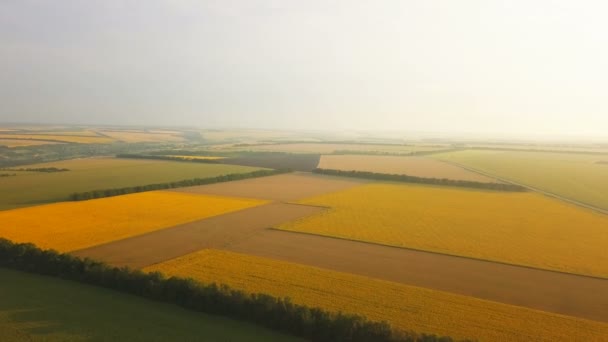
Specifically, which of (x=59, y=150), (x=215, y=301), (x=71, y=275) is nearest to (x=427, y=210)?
(x=215, y=301)

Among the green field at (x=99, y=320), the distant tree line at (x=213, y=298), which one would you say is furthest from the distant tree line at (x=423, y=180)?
the green field at (x=99, y=320)

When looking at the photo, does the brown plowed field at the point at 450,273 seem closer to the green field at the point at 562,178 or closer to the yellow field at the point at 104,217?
the yellow field at the point at 104,217

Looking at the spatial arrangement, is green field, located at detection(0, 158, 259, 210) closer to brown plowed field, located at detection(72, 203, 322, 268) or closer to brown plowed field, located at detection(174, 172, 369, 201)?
brown plowed field, located at detection(174, 172, 369, 201)

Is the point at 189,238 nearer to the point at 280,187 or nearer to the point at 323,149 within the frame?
the point at 280,187

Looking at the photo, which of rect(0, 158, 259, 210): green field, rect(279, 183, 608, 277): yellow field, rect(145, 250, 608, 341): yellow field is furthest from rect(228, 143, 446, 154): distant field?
rect(145, 250, 608, 341): yellow field

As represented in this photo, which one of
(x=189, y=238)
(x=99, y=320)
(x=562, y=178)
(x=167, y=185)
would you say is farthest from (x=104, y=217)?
(x=562, y=178)
